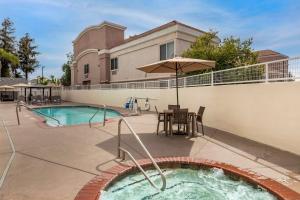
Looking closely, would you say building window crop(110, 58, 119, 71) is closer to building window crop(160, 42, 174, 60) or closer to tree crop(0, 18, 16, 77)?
building window crop(160, 42, 174, 60)

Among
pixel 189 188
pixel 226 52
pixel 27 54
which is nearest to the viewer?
pixel 189 188

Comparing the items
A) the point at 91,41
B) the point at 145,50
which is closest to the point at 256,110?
the point at 145,50

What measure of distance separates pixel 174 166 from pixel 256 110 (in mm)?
3380

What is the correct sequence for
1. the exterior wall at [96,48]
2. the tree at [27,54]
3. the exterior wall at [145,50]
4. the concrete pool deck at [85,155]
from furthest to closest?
the tree at [27,54], the exterior wall at [96,48], the exterior wall at [145,50], the concrete pool deck at [85,155]

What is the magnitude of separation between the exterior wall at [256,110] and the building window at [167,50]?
7823 mm

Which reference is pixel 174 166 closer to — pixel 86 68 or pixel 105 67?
pixel 105 67

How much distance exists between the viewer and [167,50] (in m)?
19.4

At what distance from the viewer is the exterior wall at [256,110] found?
5789mm

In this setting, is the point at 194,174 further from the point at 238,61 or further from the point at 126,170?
the point at 238,61

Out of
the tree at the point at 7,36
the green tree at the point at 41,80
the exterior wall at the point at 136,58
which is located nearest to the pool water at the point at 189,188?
the exterior wall at the point at 136,58

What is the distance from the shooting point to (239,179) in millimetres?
4254

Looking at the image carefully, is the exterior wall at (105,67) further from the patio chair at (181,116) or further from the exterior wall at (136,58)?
the patio chair at (181,116)

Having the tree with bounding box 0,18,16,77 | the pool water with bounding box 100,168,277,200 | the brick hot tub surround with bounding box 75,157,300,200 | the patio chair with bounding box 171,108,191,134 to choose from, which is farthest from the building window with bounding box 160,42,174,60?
the tree with bounding box 0,18,16,77

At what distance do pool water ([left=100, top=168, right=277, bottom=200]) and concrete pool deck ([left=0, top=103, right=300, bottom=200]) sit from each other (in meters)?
0.53
